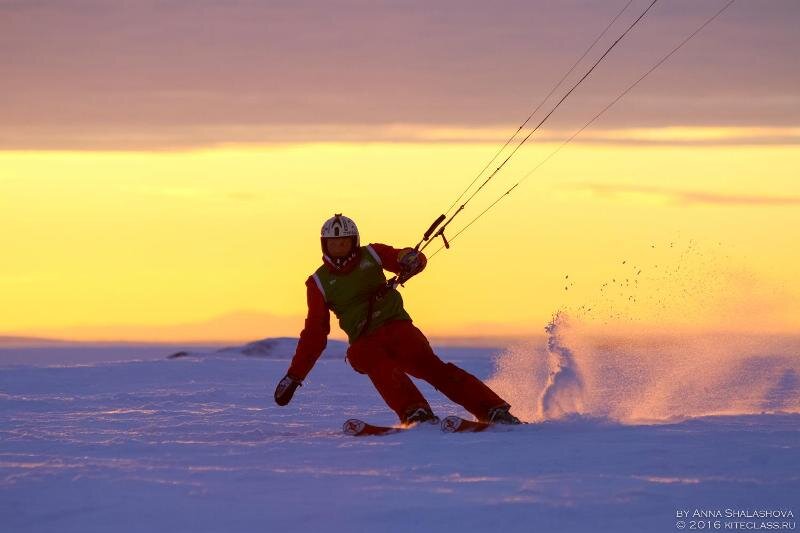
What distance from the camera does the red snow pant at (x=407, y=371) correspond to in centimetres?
970

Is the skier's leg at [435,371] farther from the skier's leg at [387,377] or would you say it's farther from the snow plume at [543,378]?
the snow plume at [543,378]

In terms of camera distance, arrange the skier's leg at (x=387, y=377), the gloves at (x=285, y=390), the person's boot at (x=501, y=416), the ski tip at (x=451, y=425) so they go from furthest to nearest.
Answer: the gloves at (x=285, y=390) < the skier's leg at (x=387, y=377) < the person's boot at (x=501, y=416) < the ski tip at (x=451, y=425)

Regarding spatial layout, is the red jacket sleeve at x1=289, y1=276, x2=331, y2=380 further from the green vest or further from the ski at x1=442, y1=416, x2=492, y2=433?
the ski at x1=442, y1=416, x2=492, y2=433

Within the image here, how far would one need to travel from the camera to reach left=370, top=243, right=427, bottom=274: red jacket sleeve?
10.1m

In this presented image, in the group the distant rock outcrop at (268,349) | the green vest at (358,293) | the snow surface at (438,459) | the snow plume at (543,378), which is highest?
the distant rock outcrop at (268,349)

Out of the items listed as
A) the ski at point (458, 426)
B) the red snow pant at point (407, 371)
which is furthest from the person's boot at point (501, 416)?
the ski at point (458, 426)

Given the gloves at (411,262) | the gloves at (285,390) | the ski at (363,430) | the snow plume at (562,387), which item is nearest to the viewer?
the ski at (363,430)

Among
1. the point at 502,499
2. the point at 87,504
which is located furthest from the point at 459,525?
the point at 87,504

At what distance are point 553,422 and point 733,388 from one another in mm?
3042

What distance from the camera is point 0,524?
5.90 m

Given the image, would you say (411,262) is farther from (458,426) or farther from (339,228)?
(458,426)

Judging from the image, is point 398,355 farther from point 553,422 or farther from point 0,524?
point 0,524

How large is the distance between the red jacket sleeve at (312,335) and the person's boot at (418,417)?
0.92 meters

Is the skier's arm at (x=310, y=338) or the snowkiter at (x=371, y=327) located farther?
the skier's arm at (x=310, y=338)
